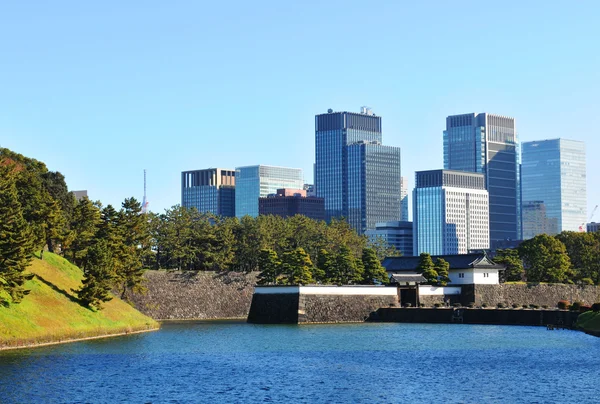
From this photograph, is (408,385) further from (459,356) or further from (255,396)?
(459,356)

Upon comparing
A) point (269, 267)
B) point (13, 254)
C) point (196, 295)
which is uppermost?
point (13, 254)

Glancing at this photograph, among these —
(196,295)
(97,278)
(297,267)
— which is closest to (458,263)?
(297,267)

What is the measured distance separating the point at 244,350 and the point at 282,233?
217 ft

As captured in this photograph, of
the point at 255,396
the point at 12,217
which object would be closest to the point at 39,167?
the point at 12,217

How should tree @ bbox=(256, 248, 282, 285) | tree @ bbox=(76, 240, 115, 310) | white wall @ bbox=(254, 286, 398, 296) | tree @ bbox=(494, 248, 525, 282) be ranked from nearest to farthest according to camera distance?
tree @ bbox=(76, 240, 115, 310), white wall @ bbox=(254, 286, 398, 296), tree @ bbox=(256, 248, 282, 285), tree @ bbox=(494, 248, 525, 282)

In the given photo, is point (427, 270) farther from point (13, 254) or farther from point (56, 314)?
point (13, 254)

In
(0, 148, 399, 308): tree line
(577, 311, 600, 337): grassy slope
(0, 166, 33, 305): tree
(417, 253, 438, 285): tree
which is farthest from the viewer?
(417, 253, 438, 285): tree

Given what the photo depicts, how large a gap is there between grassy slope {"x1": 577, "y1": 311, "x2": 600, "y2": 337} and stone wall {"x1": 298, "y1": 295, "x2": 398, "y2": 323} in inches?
1176

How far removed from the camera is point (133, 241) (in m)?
119

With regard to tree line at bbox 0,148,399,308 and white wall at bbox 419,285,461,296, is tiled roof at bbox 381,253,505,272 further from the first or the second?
tree line at bbox 0,148,399,308

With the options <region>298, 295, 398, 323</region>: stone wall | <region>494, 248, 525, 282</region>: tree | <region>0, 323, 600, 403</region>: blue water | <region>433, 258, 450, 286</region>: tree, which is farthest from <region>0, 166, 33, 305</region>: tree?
<region>494, 248, 525, 282</region>: tree

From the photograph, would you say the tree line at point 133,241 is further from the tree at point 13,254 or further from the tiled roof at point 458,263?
the tiled roof at point 458,263

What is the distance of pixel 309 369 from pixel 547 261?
92594 millimetres

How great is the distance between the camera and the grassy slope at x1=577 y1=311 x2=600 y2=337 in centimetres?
9594
